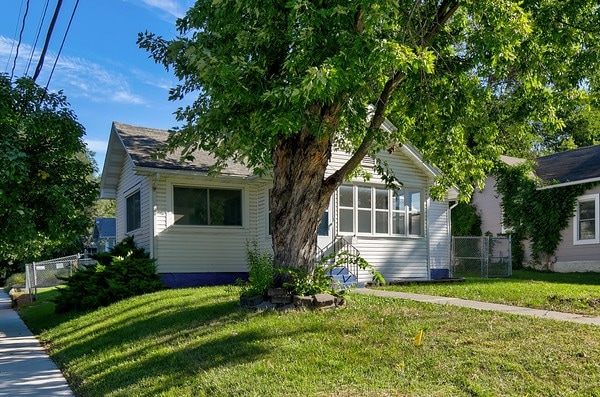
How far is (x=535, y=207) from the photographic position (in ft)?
64.4

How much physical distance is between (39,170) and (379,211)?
930 centimetres

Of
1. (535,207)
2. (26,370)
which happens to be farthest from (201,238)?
(535,207)

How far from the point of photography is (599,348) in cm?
554

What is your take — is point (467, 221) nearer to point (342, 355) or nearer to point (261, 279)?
point (261, 279)

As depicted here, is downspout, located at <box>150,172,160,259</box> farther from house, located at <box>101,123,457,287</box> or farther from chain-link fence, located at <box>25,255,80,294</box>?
chain-link fence, located at <box>25,255,80,294</box>

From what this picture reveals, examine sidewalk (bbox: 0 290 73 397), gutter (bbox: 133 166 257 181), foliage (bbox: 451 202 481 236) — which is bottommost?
sidewalk (bbox: 0 290 73 397)

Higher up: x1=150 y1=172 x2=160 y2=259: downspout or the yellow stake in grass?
x1=150 y1=172 x2=160 y2=259: downspout

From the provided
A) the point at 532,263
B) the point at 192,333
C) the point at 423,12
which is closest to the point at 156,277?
the point at 192,333

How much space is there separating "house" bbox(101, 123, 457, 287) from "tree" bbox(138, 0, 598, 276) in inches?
171

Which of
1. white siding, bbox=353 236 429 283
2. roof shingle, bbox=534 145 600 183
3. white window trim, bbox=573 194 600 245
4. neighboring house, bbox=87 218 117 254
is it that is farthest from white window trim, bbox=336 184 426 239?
neighboring house, bbox=87 218 117 254

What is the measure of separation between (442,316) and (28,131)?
30.0 feet

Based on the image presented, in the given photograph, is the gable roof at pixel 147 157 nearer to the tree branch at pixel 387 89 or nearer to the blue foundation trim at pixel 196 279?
the blue foundation trim at pixel 196 279

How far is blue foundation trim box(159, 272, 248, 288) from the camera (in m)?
13.7

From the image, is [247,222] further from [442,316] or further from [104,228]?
[104,228]
